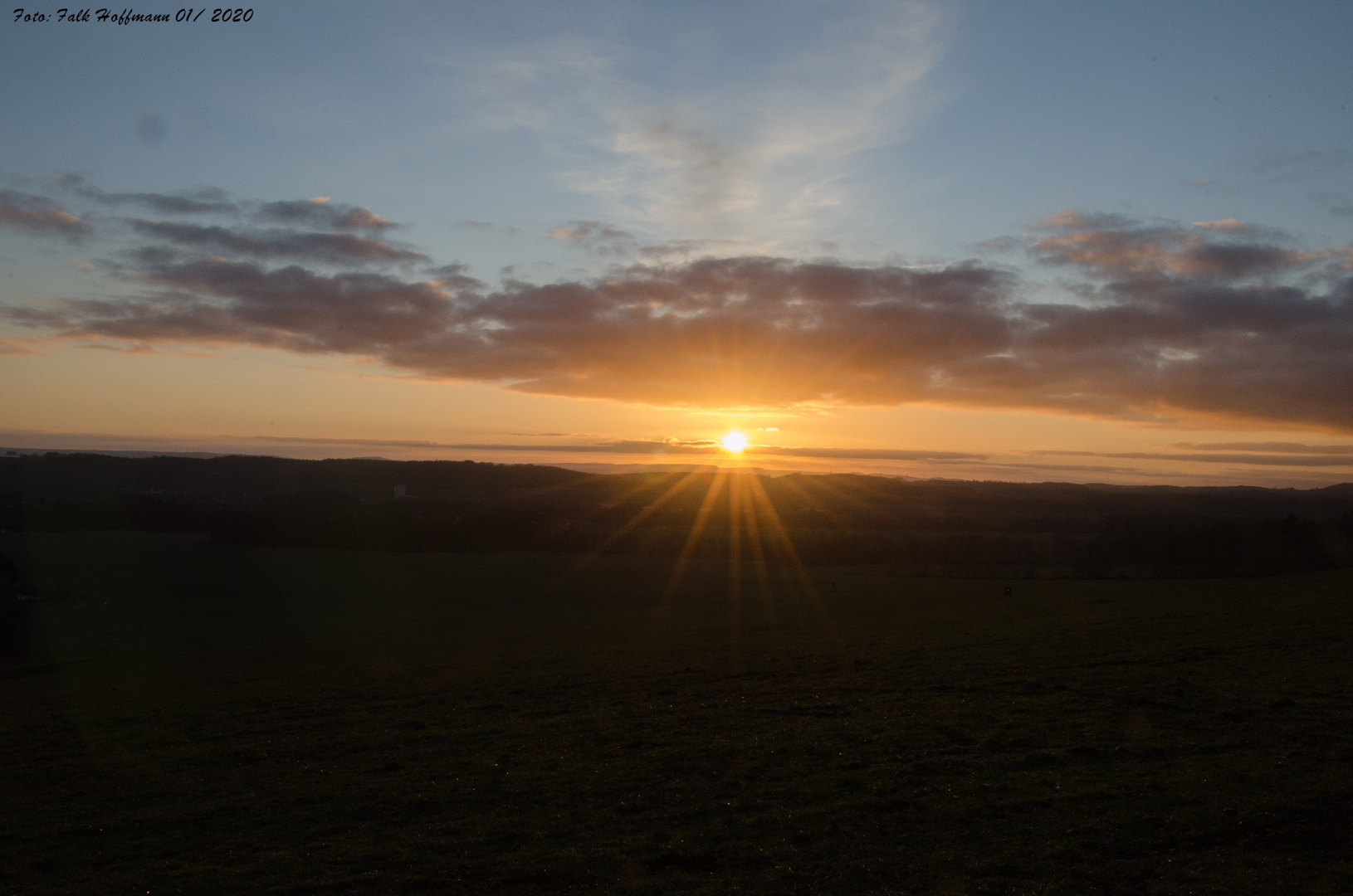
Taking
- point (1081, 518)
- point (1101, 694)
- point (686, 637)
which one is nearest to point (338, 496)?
point (686, 637)

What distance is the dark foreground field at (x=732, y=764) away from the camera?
8883 mm

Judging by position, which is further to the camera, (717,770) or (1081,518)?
(1081,518)

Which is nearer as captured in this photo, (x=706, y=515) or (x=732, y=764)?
(x=732, y=764)

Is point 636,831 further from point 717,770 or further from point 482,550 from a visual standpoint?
point 482,550

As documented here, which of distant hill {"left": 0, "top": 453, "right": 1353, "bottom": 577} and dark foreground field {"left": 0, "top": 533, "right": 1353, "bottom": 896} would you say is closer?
dark foreground field {"left": 0, "top": 533, "right": 1353, "bottom": 896}

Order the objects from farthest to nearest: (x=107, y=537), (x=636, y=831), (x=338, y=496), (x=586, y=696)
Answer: (x=338, y=496)
(x=107, y=537)
(x=586, y=696)
(x=636, y=831)

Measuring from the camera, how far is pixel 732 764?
42.2ft

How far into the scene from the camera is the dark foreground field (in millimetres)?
8883

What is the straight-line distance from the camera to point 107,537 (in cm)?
8469

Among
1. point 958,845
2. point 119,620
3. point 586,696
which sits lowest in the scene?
point 119,620

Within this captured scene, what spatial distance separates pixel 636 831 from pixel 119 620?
5043 centimetres

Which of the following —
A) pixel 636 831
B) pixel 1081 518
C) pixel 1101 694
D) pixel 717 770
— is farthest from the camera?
pixel 1081 518

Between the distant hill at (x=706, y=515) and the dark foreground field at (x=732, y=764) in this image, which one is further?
the distant hill at (x=706, y=515)

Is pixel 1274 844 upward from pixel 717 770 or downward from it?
upward
